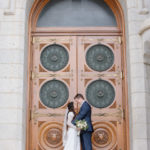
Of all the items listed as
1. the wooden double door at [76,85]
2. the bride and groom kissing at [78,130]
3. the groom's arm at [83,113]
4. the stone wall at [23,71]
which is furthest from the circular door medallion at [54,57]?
the groom's arm at [83,113]

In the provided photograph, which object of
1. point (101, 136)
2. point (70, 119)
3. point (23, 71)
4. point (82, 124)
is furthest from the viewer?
point (101, 136)

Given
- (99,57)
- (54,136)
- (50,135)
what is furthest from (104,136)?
(99,57)

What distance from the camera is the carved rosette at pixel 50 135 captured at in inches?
404

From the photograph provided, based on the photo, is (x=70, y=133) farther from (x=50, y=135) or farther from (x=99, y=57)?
(x=99, y=57)

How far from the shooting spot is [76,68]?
1068 centimetres

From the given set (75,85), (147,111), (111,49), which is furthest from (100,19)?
(147,111)

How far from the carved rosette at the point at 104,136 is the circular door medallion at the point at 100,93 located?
0.50 metres

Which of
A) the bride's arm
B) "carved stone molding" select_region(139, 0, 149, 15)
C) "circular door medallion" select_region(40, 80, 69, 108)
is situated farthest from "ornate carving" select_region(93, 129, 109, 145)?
"carved stone molding" select_region(139, 0, 149, 15)

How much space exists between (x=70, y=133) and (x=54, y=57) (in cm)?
216

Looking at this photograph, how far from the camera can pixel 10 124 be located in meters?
9.67

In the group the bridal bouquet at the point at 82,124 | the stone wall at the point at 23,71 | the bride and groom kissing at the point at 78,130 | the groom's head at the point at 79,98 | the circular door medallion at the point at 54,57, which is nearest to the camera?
the bridal bouquet at the point at 82,124

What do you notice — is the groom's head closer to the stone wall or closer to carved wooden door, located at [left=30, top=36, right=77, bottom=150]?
carved wooden door, located at [left=30, top=36, right=77, bottom=150]

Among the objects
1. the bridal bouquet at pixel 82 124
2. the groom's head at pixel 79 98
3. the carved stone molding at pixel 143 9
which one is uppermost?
the carved stone molding at pixel 143 9

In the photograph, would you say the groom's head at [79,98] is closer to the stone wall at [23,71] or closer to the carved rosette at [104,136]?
the carved rosette at [104,136]
